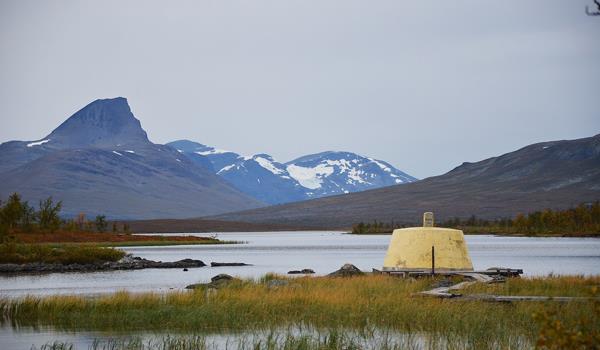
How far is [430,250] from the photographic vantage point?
145 ft

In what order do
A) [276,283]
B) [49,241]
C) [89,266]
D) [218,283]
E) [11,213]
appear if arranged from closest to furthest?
[276,283] < [218,283] < [89,266] < [11,213] < [49,241]

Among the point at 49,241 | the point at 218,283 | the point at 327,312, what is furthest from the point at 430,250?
the point at 49,241

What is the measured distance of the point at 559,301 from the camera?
1139 inches

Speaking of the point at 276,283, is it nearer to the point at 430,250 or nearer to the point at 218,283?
the point at 218,283

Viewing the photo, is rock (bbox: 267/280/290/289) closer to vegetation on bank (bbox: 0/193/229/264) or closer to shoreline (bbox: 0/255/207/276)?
shoreline (bbox: 0/255/207/276)

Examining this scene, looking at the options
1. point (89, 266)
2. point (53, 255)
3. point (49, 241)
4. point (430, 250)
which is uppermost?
point (49, 241)

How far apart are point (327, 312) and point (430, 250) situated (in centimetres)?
1519

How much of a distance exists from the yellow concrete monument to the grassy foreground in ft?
22.8

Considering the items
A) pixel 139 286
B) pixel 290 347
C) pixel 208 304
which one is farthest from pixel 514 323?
pixel 139 286

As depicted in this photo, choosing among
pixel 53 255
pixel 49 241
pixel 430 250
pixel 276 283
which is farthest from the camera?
pixel 49 241

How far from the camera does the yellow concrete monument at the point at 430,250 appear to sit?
43.8m

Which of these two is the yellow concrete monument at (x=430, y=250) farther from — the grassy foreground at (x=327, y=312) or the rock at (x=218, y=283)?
the rock at (x=218, y=283)

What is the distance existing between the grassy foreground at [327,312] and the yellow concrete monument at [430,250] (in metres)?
6.94

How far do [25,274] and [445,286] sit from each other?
1430 inches
